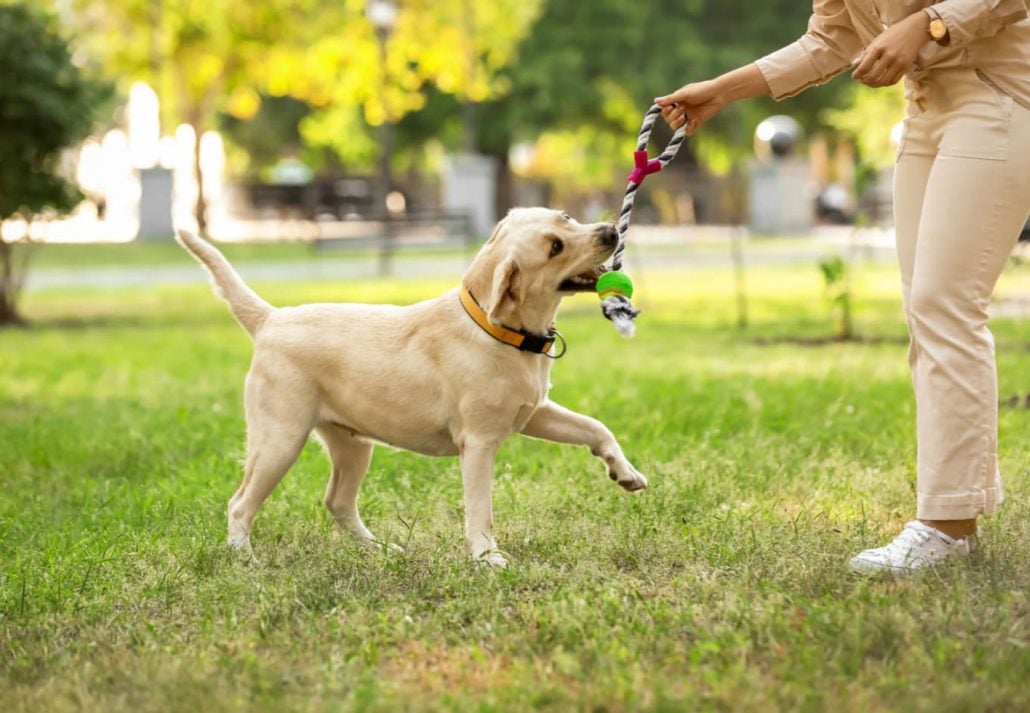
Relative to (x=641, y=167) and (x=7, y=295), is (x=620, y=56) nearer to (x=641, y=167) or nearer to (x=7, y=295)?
(x=7, y=295)

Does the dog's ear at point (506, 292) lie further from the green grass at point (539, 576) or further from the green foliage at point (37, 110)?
the green foliage at point (37, 110)

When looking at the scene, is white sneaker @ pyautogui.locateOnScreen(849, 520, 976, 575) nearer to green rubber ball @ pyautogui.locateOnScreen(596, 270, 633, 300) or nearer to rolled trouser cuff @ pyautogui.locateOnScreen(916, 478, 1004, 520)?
rolled trouser cuff @ pyautogui.locateOnScreen(916, 478, 1004, 520)

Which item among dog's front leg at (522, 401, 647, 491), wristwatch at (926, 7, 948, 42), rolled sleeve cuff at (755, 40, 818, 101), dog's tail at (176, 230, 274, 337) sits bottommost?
dog's front leg at (522, 401, 647, 491)

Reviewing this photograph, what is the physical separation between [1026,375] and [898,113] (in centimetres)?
1002

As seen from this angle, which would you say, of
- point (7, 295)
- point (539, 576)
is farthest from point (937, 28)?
point (7, 295)

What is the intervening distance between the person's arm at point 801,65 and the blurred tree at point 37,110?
10.5m

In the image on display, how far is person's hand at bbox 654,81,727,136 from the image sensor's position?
207 inches

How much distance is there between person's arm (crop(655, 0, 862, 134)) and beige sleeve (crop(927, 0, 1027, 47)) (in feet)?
2.28

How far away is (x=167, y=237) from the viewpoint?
33.2 m

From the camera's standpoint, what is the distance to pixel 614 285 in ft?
15.6

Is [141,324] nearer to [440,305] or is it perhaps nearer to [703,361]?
[703,361]

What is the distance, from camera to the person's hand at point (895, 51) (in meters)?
4.43

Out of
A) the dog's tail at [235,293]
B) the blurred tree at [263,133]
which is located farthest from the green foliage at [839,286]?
the blurred tree at [263,133]

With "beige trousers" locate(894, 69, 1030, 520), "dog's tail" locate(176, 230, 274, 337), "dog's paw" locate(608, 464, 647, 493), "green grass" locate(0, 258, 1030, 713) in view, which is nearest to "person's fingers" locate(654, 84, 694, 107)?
"beige trousers" locate(894, 69, 1030, 520)
